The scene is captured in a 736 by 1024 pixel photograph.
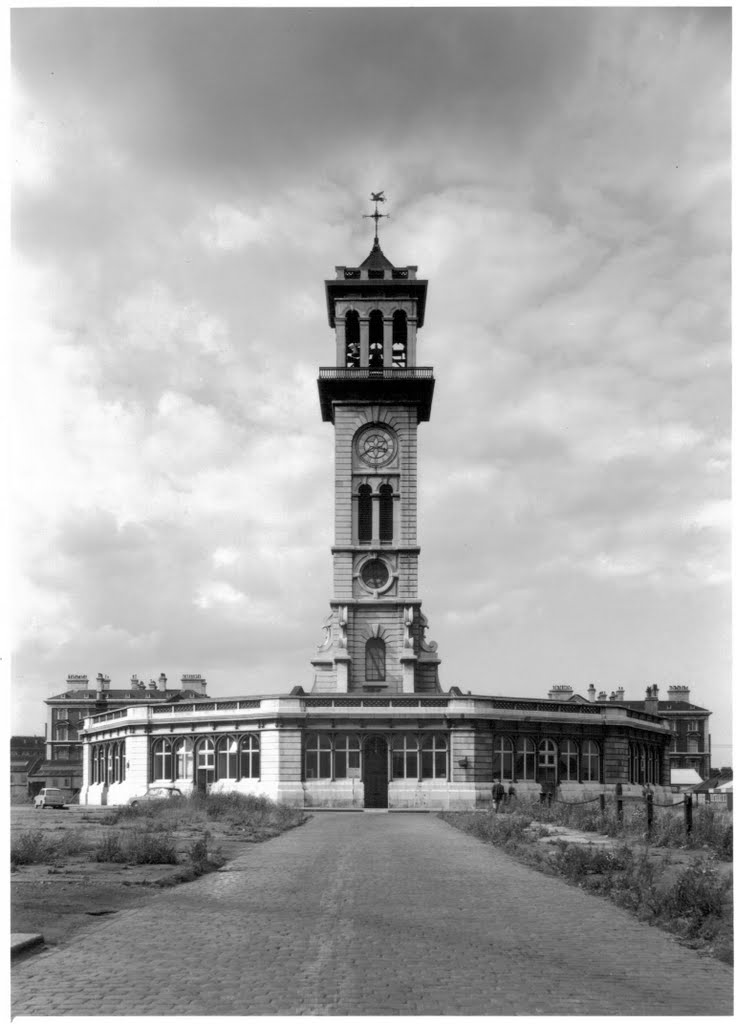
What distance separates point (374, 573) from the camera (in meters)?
59.3

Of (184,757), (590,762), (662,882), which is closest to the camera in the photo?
(662,882)

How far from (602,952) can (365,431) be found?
166 ft

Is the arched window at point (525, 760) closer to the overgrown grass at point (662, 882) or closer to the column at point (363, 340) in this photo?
the column at point (363, 340)

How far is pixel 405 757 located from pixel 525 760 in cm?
597

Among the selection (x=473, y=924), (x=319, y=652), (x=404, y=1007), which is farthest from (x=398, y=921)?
(x=319, y=652)

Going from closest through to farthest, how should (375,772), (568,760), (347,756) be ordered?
1. (375,772)
2. (347,756)
3. (568,760)

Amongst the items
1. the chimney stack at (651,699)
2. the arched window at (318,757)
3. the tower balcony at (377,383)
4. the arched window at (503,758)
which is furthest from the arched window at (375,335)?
the chimney stack at (651,699)

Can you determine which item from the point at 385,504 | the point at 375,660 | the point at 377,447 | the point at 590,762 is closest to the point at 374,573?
the point at 385,504

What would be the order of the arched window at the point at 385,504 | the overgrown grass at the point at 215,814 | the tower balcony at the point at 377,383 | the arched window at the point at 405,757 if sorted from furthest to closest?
the tower balcony at the point at 377,383 < the arched window at the point at 385,504 < the arched window at the point at 405,757 < the overgrown grass at the point at 215,814

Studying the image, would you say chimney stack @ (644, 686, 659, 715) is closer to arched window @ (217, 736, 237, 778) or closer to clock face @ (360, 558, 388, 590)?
clock face @ (360, 558, 388, 590)

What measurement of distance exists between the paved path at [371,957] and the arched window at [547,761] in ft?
117

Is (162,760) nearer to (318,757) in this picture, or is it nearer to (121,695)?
(318,757)

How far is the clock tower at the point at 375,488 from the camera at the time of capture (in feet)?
191

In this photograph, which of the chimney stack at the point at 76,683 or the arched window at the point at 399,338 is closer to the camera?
the arched window at the point at 399,338
